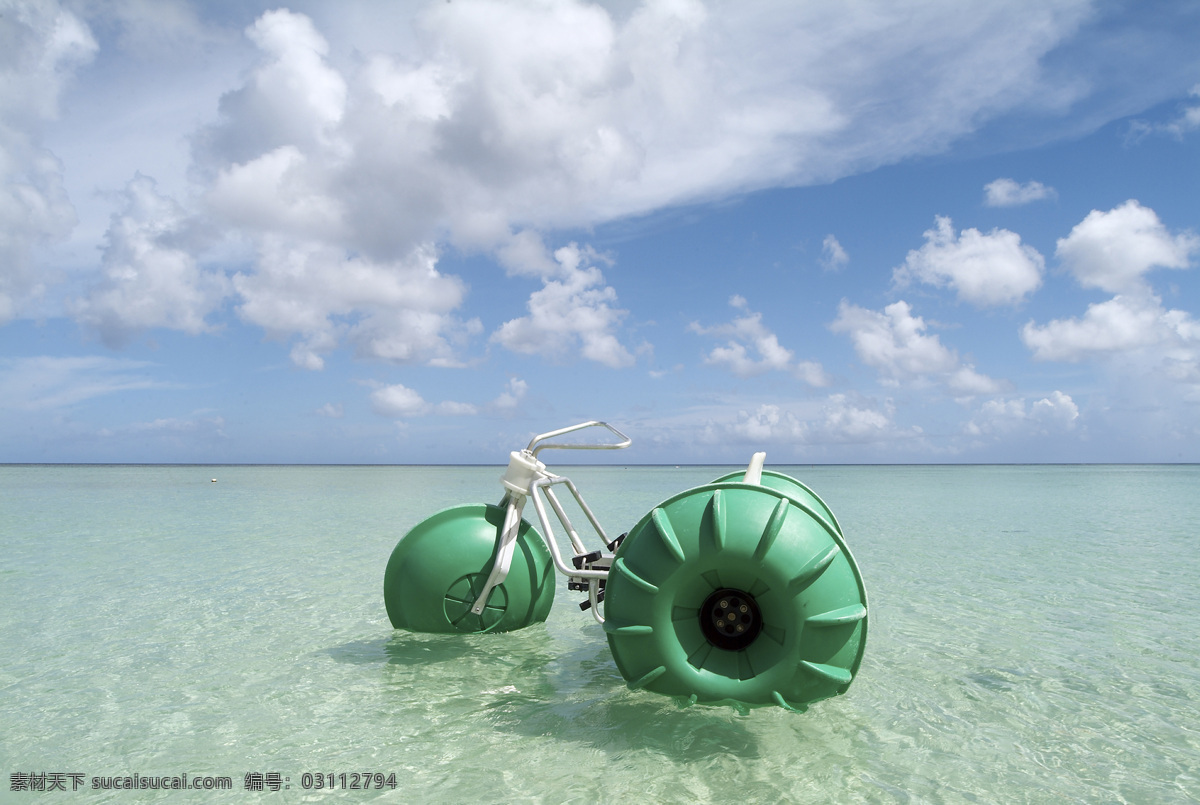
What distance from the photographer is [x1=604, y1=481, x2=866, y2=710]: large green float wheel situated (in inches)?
148

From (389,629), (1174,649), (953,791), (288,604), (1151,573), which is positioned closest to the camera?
(953,791)

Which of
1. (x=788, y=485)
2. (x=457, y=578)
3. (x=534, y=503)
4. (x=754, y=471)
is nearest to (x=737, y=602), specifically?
(x=754, y=471)

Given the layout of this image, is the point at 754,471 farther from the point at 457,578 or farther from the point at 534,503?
the point at 457,578

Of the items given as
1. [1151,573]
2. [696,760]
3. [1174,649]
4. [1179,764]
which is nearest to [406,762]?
[696,760]

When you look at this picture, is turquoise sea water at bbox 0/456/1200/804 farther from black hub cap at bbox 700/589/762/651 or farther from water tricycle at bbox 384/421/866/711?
black hub cap at bbox 700/589/762/651

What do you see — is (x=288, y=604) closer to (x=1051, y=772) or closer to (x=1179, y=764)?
(x=1051, y=772)

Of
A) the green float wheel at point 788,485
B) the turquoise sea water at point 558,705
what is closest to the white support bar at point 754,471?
the green float wheel at point 788,485

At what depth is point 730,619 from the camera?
3.98 m

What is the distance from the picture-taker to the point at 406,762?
12.9ft

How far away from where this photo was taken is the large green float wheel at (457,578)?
19.6 feet

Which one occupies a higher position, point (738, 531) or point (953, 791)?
point (738, 531)

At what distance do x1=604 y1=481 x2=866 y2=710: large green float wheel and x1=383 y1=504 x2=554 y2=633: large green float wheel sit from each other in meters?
2.18

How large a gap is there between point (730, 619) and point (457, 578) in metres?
2.73

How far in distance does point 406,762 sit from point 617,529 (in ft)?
45.3
